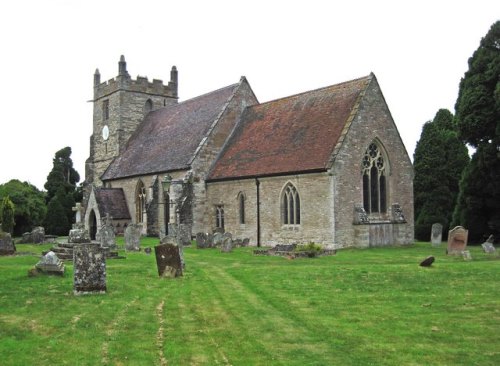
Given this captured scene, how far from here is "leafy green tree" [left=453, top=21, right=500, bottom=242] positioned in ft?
98.3

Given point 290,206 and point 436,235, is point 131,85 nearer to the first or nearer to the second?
point 290,206

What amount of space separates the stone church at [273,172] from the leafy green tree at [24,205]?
9.18 m

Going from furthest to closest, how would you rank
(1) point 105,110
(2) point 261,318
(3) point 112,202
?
(1) point 105,110
(3) point 112,202
(2) point 261,318

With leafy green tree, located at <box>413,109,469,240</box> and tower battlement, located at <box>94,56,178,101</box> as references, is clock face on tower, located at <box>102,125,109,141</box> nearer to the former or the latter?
tower battlement, located at <box>94,56,178,101</box>

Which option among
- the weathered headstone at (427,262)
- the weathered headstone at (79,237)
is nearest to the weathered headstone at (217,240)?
the weathered headstone at (79,237)

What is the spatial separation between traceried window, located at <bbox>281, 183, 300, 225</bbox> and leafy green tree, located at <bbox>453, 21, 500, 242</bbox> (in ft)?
35.3

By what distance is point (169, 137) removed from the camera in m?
39.1

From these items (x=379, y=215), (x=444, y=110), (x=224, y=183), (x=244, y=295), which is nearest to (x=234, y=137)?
(x=224, y=183)

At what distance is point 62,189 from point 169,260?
4512 cm

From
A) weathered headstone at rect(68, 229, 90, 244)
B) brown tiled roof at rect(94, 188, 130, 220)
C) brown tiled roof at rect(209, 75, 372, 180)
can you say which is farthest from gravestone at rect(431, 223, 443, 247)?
brown tiled roof at rect(94, 188, 130, 220)

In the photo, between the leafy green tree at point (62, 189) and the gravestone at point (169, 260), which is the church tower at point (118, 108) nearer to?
the leafy green tree at point (62, 189)

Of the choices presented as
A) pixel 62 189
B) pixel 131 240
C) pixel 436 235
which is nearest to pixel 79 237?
pixel 131 240

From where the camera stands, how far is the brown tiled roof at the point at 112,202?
39.1 m

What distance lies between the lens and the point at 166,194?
36219 mm
